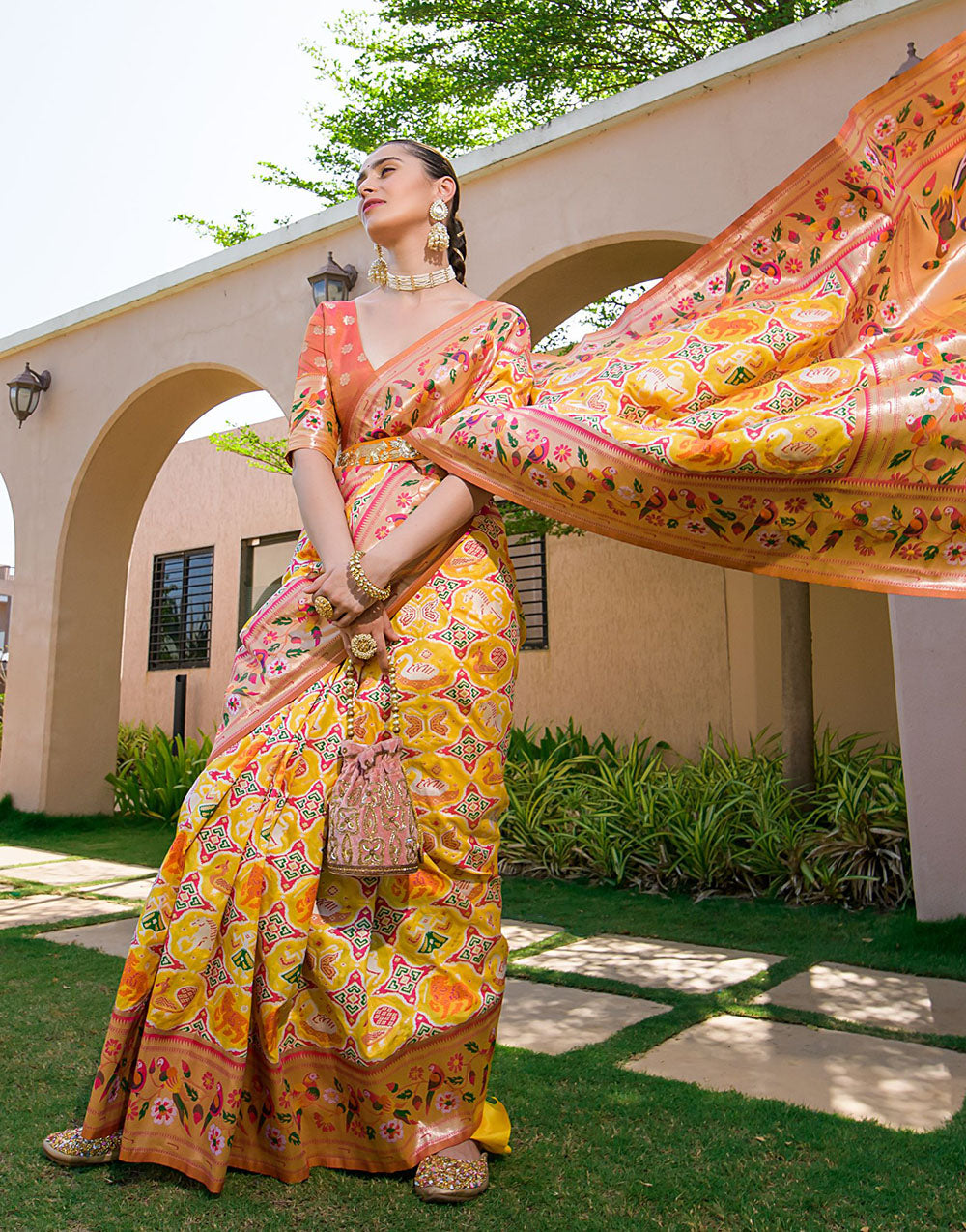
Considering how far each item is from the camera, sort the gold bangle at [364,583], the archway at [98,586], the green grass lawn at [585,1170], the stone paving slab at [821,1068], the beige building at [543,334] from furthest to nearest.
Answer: the archway at [98,586] < the beige building at [543,334] < the stone paving slab at [821,1068] < the gold bangle at [364,583] < the green grass lawn at [585,1170]

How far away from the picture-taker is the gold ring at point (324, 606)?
1810mm

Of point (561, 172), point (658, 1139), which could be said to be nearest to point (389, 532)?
point (658, 1139)

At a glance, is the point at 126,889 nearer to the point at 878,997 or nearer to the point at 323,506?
the point at 878,997

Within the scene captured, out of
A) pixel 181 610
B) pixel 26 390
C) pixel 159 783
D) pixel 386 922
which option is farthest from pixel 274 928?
pixel 181 610

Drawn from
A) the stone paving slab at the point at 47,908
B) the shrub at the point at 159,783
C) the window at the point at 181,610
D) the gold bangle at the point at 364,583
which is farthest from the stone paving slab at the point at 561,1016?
the window at the point at 181,610

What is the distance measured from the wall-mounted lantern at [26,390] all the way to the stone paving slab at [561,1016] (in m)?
5.70

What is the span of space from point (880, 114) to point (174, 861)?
1933mm

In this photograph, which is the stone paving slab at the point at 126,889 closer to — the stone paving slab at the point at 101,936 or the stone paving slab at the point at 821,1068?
the stone paving slab at the point at 101,936

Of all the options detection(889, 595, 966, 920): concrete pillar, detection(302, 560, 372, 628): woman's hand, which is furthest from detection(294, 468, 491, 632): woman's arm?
detection(889, 595, 966, 920): concrete pillar

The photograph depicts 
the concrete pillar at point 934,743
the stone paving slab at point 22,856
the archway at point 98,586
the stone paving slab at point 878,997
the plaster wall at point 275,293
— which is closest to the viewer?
the stone paving slab at point 878,997

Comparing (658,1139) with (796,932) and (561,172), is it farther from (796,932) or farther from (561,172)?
(561,172)

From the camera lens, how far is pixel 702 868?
4.47 meters

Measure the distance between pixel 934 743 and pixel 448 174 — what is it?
252 cm

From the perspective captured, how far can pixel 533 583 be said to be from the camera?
8219 millimetres
